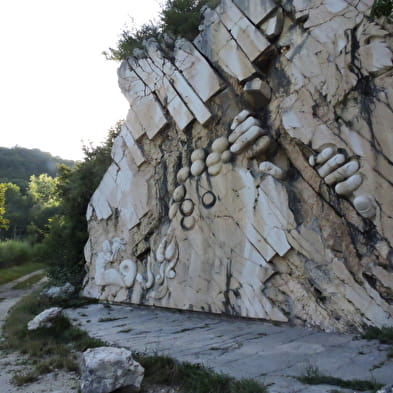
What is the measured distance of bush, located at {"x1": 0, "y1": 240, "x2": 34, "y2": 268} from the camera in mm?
22703

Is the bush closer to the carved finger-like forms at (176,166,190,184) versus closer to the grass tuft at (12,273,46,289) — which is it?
the grass tuft at (12,273,46,289)

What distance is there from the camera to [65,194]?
46.2ft

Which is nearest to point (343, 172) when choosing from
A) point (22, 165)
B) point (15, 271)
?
point (15, 271)

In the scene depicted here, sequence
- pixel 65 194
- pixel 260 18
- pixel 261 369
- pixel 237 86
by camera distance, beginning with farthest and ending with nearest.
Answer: pixel 65 194
pixel 237 86
pixel 260 18
pixel 261 369

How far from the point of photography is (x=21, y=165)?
59750mm

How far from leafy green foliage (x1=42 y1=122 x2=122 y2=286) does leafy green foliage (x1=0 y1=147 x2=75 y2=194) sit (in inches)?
1551

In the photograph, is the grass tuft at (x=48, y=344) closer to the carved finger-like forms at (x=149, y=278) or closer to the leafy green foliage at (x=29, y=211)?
the carved finger-like forms at (x=149, y=278)

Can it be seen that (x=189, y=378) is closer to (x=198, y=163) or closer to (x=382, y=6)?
(x=198, y=163)

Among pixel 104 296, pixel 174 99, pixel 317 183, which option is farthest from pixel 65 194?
pixel 317 183

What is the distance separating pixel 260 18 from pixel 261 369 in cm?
603

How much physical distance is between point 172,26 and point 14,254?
66.9 feet

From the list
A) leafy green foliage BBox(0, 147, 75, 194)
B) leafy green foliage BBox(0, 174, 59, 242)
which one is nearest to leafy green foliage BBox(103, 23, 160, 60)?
leafy green foliage BBox(0, 174, 59, 242)

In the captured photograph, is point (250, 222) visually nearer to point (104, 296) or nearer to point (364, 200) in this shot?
point (364, 200)

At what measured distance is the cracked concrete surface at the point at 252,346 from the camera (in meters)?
3.60
